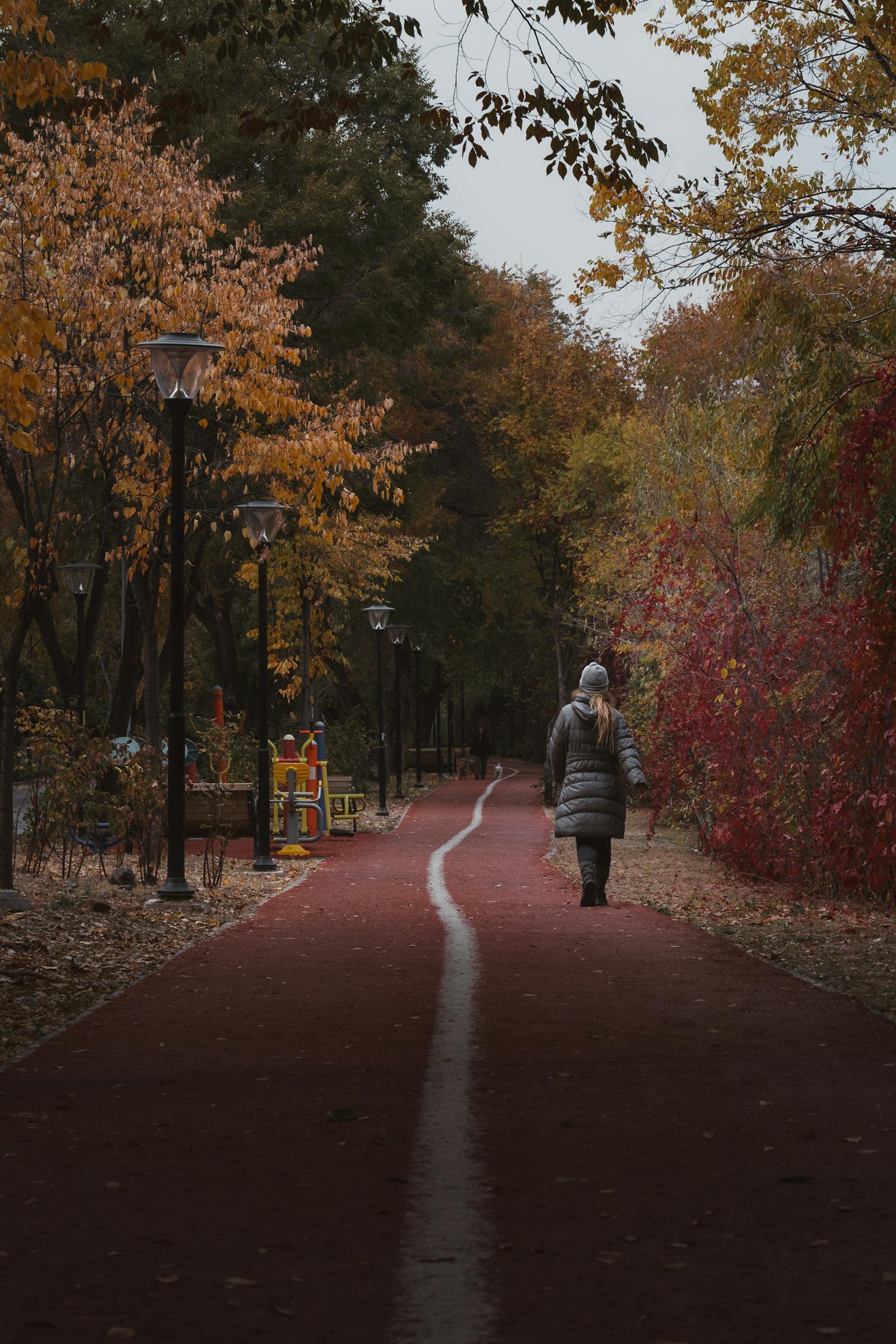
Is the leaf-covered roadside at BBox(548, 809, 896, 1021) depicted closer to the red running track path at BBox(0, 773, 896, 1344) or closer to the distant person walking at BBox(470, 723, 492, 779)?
the red running track path at BBox(0, 773, 896, 1344)

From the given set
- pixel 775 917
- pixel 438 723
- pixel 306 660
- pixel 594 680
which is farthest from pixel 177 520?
pixel 438 723

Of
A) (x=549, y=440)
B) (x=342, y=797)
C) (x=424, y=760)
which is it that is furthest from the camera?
(x=424, y=760)

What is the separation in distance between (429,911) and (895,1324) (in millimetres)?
9955

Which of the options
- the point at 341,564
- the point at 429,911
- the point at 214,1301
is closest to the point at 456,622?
the point at 341,564

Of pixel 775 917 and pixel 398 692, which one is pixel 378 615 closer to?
pixel 398 692

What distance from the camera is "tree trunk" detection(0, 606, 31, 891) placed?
13.6 metres

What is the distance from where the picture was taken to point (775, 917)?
13680 mm

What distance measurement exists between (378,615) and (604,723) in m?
19.3

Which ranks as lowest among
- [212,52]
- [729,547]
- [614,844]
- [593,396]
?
[614,844]

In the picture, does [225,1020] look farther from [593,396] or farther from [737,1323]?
[593,396]

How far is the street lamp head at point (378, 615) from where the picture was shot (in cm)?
3212

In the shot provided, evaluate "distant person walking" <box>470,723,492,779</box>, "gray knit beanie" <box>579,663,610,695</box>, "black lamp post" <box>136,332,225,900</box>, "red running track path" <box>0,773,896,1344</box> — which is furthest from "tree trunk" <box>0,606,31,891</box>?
"distant person walking" <box>470,723,492,779</box>

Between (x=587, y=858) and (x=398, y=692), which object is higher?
(x=398, y=692)

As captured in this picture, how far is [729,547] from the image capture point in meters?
16.6
